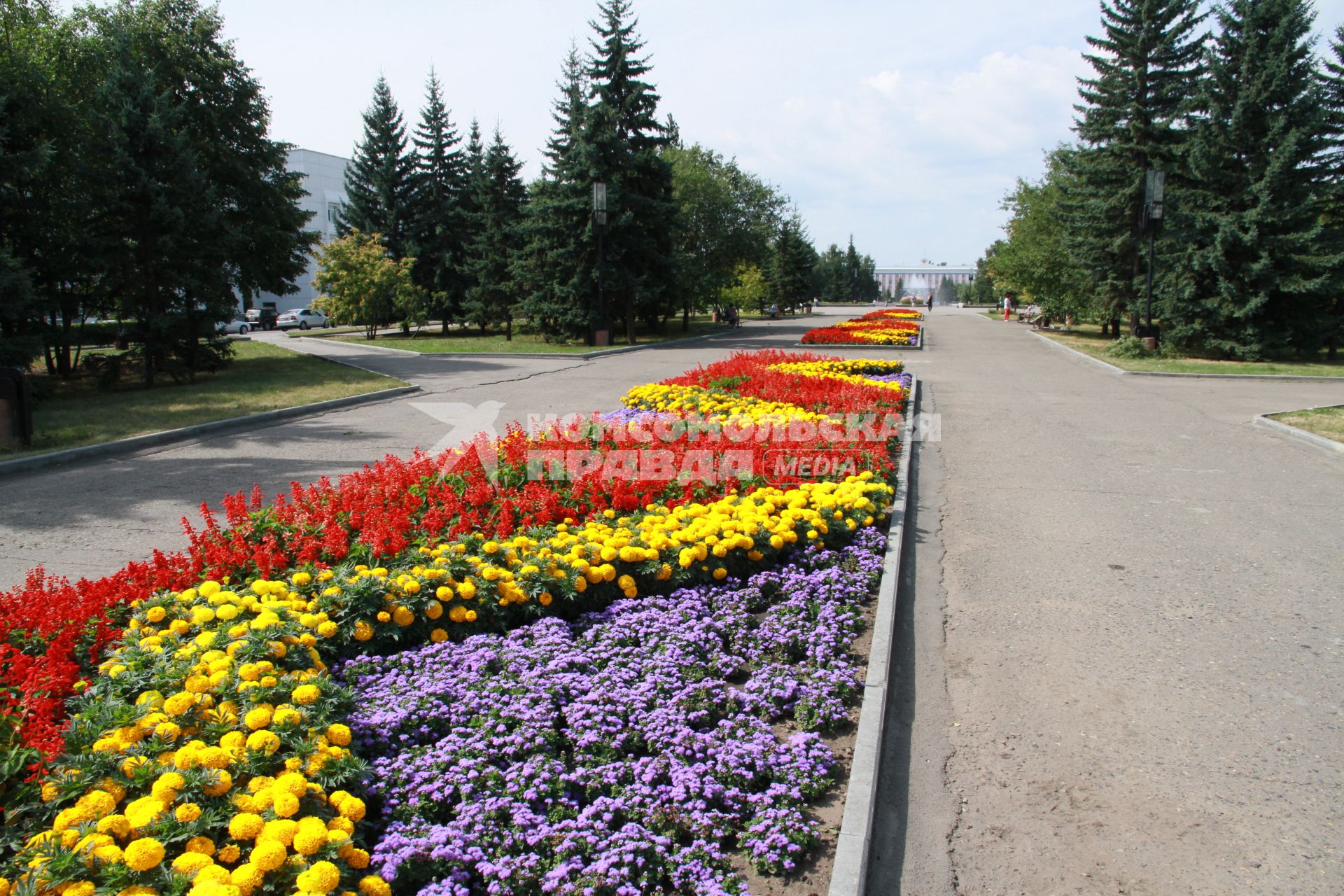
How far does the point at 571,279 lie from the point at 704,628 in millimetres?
24728

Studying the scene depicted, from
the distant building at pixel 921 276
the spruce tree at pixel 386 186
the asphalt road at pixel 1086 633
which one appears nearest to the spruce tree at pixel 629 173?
the spruce tree at pixel 386 186

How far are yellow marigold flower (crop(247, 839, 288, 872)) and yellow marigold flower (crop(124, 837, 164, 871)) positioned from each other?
0.77 feet

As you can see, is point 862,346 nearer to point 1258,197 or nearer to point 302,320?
point 1258,197

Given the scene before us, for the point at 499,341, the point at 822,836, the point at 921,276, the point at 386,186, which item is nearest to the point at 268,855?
the point at 822,836

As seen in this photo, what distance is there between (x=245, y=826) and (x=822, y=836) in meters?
1.92

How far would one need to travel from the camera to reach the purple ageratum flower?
2633 mm

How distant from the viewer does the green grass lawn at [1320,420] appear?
34.9ft

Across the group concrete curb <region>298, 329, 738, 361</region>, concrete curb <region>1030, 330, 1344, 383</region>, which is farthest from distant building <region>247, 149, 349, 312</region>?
concrete curb <region>1030, 330, 1344, 383</region>

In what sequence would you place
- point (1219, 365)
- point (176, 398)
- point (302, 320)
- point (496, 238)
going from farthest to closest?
point (302, 320) → point (496, 238) → point (1219, 365) → point (176, 398)

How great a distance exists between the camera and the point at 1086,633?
478 centimetres

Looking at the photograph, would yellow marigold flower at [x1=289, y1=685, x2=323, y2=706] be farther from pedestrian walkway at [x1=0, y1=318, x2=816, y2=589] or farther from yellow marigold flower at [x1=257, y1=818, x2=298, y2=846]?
pedestrian walkway at [x1=0, y1=318, x2=816, y2=589]

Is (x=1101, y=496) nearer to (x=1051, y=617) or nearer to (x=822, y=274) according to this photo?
(x=1051, y=617)

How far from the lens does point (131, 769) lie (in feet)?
8.36

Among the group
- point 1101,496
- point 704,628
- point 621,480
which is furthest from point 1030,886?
point 1101,496
